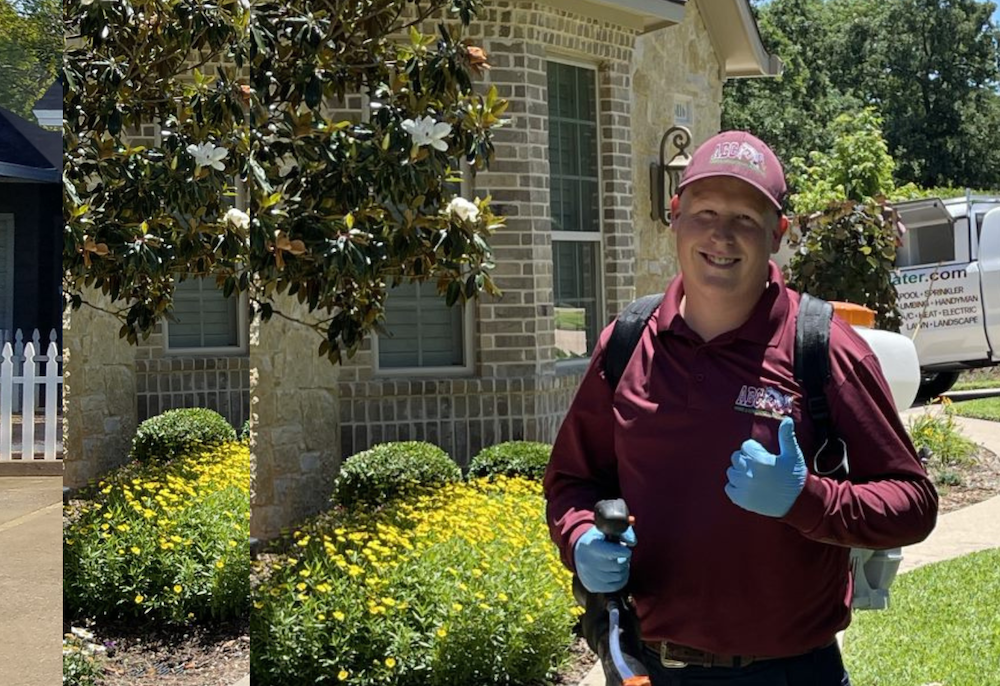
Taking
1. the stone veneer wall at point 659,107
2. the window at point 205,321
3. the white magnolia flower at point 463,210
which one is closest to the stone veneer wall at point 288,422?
the window at point 205,321

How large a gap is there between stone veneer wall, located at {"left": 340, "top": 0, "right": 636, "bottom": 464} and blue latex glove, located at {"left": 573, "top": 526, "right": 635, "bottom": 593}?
17.8 feet

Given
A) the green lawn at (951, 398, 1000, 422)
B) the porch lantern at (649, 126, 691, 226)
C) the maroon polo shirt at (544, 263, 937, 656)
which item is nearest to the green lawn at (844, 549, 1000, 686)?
the maroon polo shirt at (544, 263, 937, 656)

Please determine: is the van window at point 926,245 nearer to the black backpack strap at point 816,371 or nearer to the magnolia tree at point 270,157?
the magnolia tree at point 270,157

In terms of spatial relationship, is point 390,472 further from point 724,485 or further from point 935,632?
point 724,485

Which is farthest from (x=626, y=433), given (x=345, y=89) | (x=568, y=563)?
(x=345, y=89)

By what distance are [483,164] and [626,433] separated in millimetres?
3230

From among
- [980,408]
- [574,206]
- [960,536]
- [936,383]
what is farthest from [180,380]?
[936,383]

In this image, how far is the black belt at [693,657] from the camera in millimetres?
2354

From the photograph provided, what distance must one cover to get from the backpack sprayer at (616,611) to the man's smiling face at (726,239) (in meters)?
0.46

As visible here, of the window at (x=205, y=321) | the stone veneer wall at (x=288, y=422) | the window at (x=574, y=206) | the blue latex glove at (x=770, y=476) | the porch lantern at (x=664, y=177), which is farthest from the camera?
the porch lantern at (x=664, y=177)

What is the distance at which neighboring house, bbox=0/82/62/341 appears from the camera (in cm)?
177

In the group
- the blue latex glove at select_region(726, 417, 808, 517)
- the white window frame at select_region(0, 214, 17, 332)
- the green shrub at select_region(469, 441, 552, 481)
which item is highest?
the white window frame at select_region(0, 214, 17, 332)

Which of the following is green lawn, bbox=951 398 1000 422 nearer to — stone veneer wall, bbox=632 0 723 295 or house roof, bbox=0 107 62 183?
stone veneer wall, bbox=632 0 723 295

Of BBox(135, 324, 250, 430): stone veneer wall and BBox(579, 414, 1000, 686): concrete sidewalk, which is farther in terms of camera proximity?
BBox(579, 414, 1000, 686): concrete sidewalk
